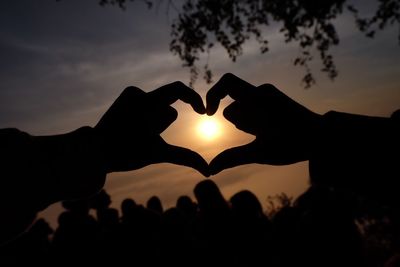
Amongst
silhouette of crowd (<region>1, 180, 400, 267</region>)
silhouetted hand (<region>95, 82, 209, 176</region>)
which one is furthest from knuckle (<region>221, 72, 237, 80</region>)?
silhouette of crowd (<region>1, 180, 400, 267</region>)

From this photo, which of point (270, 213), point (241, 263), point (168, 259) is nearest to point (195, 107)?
point (168, 259)

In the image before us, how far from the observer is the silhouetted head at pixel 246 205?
615 centimetres

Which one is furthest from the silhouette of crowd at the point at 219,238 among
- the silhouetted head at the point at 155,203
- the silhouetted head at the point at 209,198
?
the silhouetted head at the point at 155,203

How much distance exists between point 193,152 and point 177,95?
1.20 feet

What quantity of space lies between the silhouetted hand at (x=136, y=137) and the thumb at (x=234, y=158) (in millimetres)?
69

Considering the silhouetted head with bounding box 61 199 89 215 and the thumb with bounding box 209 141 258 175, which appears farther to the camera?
the silhouetted head with bounding box 61 199 89 215

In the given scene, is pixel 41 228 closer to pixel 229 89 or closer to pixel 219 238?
pixel 219 238

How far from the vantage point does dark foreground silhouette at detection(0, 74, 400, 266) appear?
1497mm

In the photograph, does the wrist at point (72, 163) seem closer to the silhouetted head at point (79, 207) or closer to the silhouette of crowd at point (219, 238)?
the silhouette of crowd at point (219, 238)

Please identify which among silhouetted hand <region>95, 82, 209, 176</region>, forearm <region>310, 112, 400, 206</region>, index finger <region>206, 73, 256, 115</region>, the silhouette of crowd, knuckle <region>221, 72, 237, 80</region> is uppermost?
knuckle <region>221, 72, 237, 80</region>

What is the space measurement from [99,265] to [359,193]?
5141 mm

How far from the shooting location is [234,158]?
5.93 ft

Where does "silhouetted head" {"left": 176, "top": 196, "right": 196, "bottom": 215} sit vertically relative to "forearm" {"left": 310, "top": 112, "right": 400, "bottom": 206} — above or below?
below

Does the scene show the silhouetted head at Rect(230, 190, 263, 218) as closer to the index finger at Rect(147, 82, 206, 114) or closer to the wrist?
the index finger at Rect(147, 82, 206, 114)
